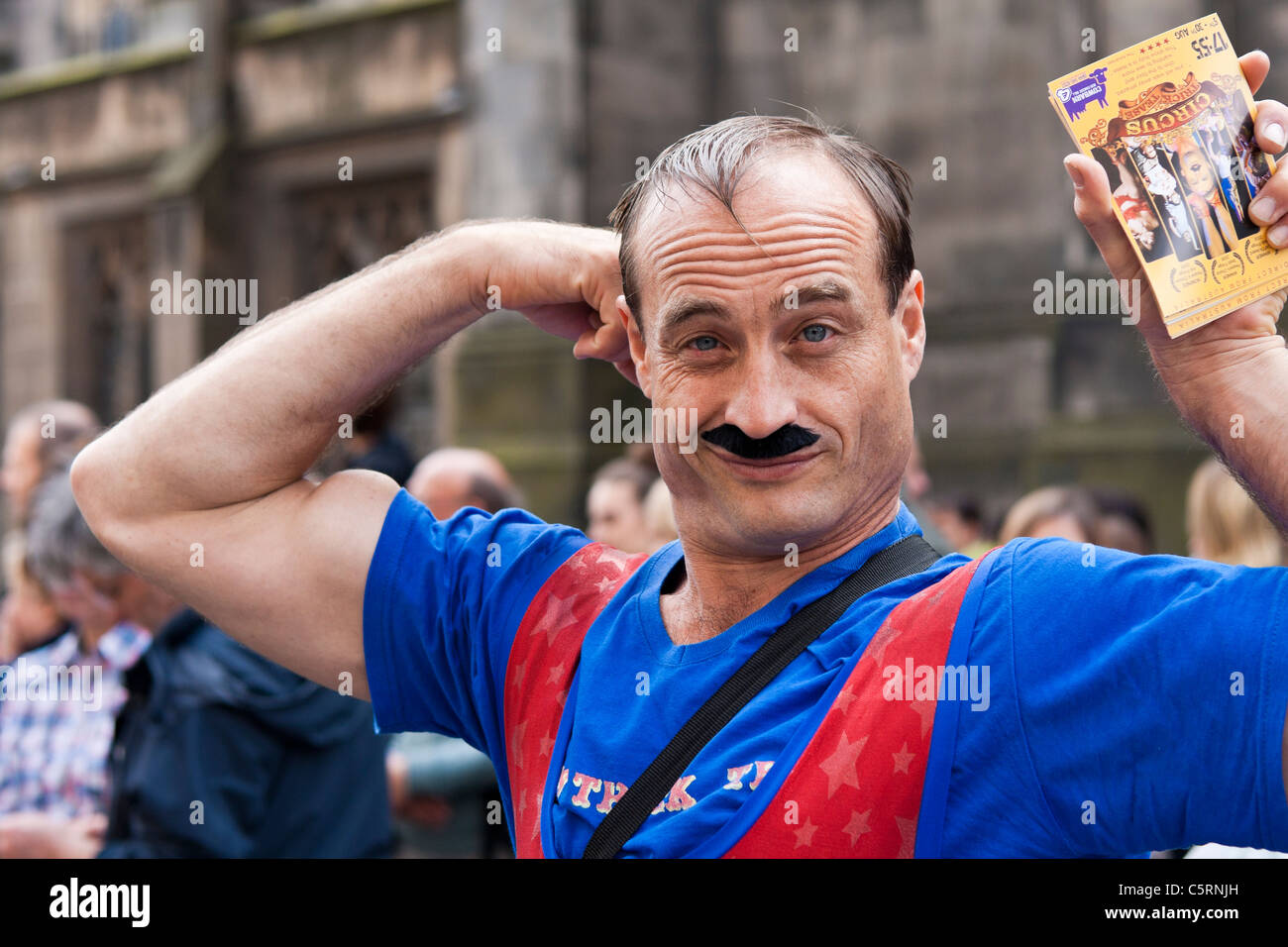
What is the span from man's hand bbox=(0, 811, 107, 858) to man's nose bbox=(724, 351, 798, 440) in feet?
7.62

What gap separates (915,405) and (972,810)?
897 centimetres

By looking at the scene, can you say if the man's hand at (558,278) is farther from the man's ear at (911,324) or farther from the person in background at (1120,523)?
the person in background at (1120,523)

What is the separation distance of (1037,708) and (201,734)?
2238 mm

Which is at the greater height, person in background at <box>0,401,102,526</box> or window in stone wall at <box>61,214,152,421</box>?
window in stone wall at <box>61,214,152,421</box>

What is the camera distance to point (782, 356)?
5.77ft

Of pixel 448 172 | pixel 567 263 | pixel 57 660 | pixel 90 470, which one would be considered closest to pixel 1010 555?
pixel 567 263

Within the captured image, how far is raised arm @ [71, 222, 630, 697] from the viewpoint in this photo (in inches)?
83.5

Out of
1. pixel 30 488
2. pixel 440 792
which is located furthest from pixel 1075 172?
pixel 30 488

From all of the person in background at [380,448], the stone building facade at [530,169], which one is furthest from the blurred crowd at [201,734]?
the stone building facade at [530,169]

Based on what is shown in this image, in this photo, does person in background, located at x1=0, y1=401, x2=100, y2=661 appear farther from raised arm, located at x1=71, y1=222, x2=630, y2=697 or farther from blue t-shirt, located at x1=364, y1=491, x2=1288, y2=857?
blue t-shirt, located at x1=364, y1=491, x2=1288, y2=857

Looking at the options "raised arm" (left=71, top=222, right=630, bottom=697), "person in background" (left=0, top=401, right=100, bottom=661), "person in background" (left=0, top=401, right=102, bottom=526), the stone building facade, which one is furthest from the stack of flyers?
the stone building facade

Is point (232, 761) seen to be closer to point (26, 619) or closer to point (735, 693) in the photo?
point (735, 693)

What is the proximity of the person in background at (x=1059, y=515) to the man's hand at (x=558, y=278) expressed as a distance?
2.89 meters

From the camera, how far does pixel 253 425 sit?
2150mm
